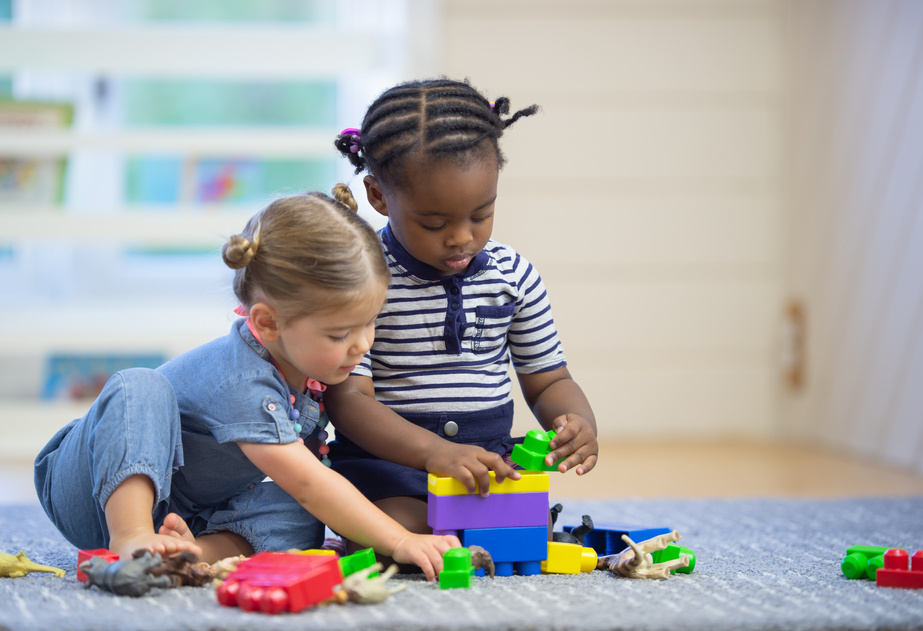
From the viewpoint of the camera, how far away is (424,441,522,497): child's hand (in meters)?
0.88

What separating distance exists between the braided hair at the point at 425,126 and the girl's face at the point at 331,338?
0.16 m

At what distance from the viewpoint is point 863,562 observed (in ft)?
2.99

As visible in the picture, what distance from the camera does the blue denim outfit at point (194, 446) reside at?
0.89 m

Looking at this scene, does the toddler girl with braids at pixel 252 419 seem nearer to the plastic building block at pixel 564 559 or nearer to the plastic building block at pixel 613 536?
the plastic building block at pixel 564 559

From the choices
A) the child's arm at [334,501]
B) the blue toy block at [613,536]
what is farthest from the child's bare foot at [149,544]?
the blue toy block at [613,536]

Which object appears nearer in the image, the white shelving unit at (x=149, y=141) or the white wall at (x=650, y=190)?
the white shelving unit at (x=149, y=141)

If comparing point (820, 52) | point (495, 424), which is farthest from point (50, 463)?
point (820, 52)

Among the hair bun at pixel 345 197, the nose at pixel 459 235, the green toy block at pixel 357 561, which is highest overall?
the hair bun at pixel 345 197

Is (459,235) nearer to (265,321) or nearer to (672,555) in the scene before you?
(265,321)

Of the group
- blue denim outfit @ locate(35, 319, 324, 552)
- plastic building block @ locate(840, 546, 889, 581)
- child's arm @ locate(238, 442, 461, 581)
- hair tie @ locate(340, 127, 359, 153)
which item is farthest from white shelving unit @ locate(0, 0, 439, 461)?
plastic building block @ locate(840, 546, 889, 581)

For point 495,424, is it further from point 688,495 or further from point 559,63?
point 559,63

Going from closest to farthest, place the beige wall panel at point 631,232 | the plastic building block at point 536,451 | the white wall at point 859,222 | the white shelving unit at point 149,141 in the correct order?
the plastic building block at point 536,451, the white wall at point 859,222, the white shelving unit at point 149,141, the beige wall panel at point 631,232

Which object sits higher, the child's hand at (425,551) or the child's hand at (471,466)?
the child's hand at (471,466)

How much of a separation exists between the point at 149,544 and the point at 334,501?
6.6 inches
